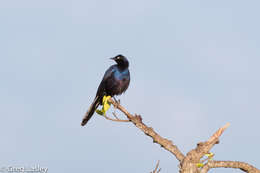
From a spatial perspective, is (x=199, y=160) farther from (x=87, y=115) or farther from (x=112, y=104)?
(x=87, y=115)

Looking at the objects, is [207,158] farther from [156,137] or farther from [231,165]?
[156,137]

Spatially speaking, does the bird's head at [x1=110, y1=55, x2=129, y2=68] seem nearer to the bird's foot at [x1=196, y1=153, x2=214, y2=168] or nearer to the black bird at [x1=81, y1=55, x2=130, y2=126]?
the black bird at [x1=81, y1=55, x2=130, y2=126]

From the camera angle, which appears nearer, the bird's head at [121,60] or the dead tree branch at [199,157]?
the dead tree branch at [199,157]

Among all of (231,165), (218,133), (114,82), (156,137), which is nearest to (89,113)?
(114,82)

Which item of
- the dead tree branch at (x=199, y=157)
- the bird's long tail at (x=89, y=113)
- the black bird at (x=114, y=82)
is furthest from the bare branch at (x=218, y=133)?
the black bird at (x=114, y=82)

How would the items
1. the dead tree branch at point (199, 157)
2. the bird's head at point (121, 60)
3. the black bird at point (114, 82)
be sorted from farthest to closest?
1. the bird's head at point (121, 60)
2. the black bird at point (114, 82)
3. the dead tree branch at point (199, 157)

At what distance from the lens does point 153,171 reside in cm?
890

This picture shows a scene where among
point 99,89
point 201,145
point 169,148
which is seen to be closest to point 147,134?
point 169,148

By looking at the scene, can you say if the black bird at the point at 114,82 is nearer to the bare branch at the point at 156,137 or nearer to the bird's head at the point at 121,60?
the bird's head at the point at 121,60

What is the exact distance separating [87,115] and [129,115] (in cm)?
397

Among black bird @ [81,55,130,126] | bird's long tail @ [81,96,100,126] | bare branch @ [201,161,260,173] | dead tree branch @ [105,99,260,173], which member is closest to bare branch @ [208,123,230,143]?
dead tree branch @ [105,99,260,173]

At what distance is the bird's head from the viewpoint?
671 inches

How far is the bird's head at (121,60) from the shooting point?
17.0 m

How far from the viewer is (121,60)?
56.4 ft
